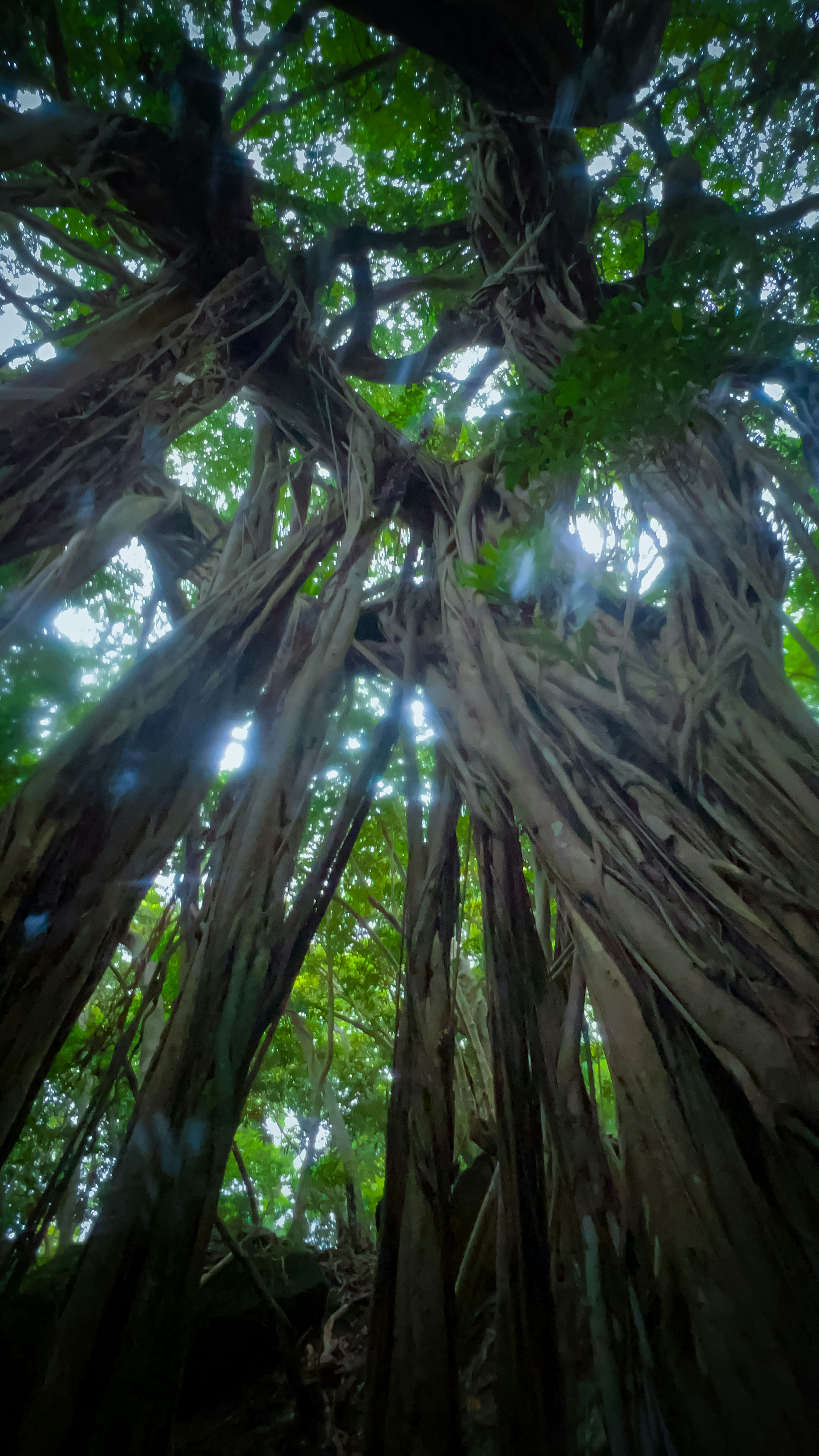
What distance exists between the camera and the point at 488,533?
223 centimetres

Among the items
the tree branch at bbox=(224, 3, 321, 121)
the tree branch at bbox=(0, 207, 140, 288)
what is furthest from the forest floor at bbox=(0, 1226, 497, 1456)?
the tree branch at bbox=(224, 3, 321, 121)

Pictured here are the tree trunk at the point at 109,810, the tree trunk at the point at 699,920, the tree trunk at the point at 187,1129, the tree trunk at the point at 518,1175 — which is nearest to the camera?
the tree trunk at the point at 699,920

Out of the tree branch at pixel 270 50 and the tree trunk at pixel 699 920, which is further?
the tree branch at pixel 270 50

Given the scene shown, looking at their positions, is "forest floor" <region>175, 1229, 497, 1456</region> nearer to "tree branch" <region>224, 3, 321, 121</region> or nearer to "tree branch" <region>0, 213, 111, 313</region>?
Result: "tree branch" <region>0, 213, 111, 313</region>

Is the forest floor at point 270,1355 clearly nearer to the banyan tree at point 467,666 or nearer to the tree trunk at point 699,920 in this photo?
the banyan tree at point 467,666

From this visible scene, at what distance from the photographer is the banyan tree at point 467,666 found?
81 cm

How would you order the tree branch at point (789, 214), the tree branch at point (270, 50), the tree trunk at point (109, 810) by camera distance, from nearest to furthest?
1. the tree trunk at point (109, 810)
2. the tree branch at point (270, 50)
3. the tree branch at point (789, 214)

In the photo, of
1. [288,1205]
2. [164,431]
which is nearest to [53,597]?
[164,431]

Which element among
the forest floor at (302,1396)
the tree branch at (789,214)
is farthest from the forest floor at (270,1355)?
the tree branch at (789,214)

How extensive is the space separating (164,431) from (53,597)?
2.68 ft

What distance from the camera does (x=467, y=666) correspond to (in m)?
1.79

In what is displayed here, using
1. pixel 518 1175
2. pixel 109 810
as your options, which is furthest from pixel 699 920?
pixel 109 810

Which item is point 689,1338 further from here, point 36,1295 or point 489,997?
point 36,1295

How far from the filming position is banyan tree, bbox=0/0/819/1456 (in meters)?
0.81
